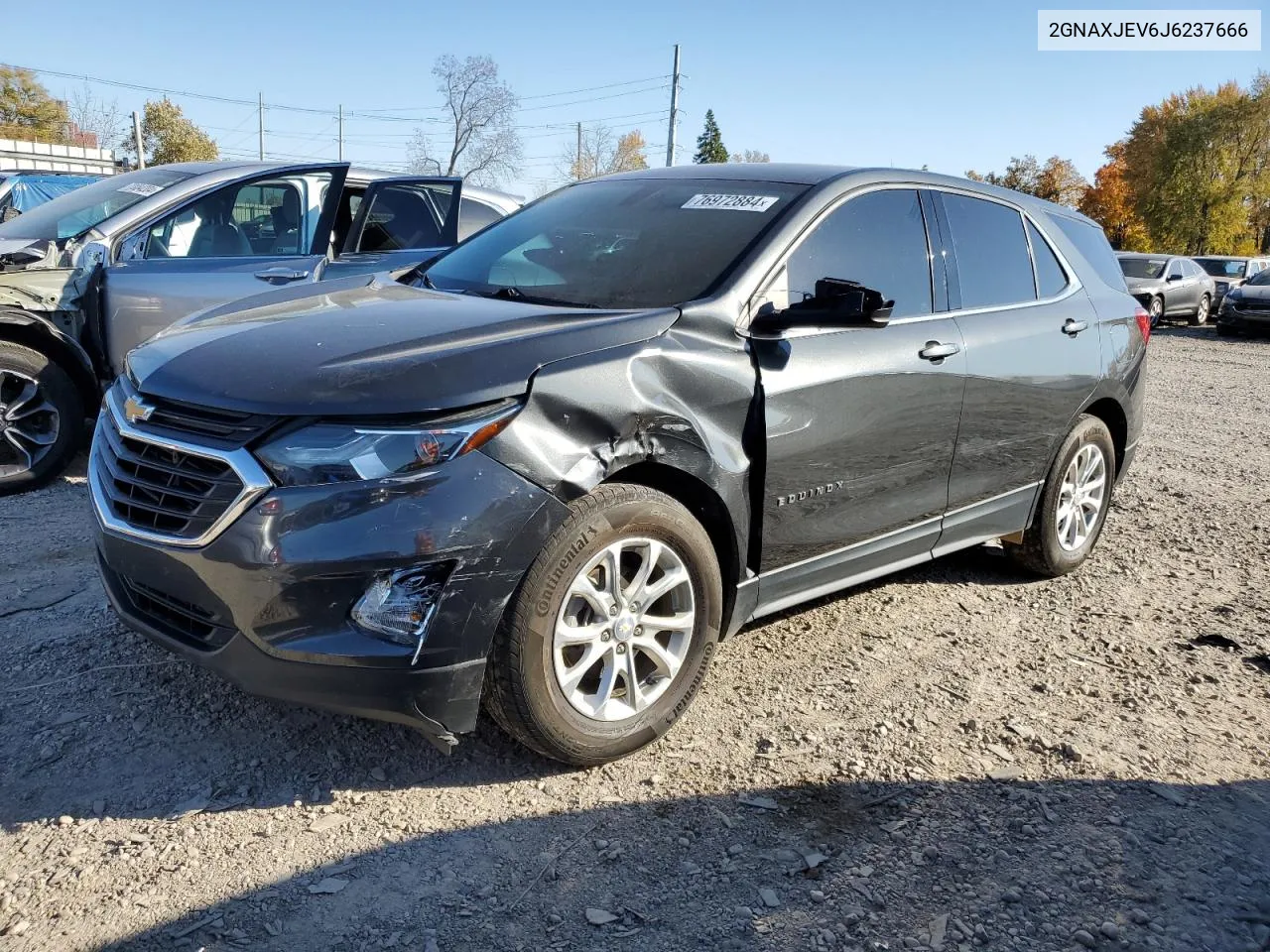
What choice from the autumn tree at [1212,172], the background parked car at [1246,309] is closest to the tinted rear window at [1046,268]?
the background parked car at [1246,309]

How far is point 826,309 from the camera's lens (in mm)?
3271

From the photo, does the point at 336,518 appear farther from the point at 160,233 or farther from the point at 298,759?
the point at 160,233

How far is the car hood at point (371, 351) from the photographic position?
2.63m

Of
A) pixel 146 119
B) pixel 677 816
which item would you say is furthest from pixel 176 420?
pixel 146 119

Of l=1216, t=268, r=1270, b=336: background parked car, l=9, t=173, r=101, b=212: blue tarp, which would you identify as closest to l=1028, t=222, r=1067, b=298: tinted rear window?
l=9, t=173, r=101, b=212: blue tarp

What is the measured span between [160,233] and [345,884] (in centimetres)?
476

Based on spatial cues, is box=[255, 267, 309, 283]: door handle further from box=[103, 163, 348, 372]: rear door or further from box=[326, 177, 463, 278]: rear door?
box=[326, 177, 463, 278]: rear door

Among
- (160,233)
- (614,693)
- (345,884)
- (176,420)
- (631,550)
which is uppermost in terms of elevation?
(160,233)

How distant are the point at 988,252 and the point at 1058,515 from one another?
1.32 metres

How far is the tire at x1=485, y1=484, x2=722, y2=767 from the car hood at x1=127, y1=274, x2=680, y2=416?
17.9 inches

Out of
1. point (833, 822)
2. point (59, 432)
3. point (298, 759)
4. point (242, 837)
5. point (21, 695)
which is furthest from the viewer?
point (59, 432)

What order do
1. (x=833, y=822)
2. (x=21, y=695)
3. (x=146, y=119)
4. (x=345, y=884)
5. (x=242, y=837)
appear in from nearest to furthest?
(x=345, y=884)
(x=242, y=837)
(x=833, y=822)
(x=21, y=695)
(x=146, y=119)

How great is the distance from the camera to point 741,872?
2598 millimetres

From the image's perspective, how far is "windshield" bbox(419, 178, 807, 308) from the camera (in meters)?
3.45
